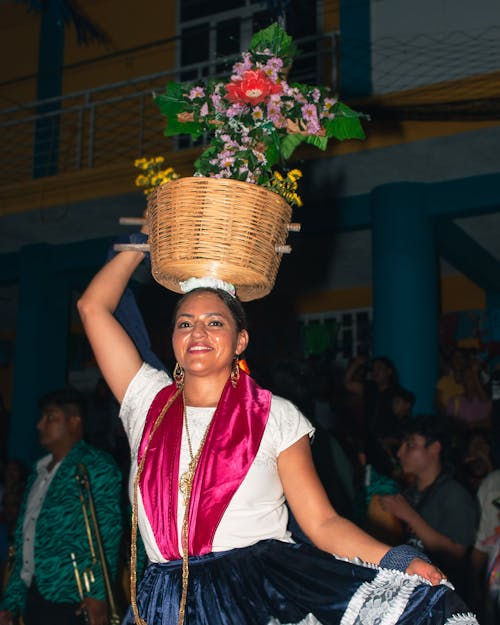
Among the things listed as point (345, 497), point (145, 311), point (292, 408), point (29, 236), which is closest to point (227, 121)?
point (292, 408)

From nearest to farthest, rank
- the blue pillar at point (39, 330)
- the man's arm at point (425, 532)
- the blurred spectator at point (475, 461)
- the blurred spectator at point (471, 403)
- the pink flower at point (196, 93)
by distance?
the pink flower at point (196, 93), the man's arm at point (425, 532), the blurred spectator at point (475, 461), the blurred spectator at point (471, 403), the blue pillar at point (39, 330)

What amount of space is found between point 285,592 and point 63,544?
215 cm

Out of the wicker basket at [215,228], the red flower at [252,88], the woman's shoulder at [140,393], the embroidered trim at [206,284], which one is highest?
the red flower at [252,88]

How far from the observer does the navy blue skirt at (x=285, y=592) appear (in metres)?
2.60

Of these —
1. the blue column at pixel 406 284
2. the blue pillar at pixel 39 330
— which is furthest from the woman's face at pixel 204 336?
the blue pillar at pixel 39 330

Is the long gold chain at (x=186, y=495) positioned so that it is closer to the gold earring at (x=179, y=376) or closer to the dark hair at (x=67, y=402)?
the gold earring at (x=179, y=376)

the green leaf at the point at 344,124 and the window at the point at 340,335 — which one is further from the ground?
the window at the point at 340,335

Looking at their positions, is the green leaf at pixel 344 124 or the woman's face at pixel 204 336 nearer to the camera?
the woman's face at pixel 204 336

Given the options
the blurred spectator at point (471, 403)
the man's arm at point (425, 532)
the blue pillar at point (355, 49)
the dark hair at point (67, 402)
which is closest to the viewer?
the man's arm at point (425, 532)

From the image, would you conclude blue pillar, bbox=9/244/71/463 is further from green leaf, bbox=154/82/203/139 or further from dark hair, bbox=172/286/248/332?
dark hair, bbox=172/286/248/332

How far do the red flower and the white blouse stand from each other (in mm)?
1070

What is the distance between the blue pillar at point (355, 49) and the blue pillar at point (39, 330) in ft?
13.7

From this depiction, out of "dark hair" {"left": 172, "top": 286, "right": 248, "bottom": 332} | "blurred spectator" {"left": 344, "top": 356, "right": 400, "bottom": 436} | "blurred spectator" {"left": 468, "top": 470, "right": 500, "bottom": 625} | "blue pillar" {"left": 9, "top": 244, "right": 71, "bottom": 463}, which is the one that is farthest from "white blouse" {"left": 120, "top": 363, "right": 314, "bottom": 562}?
"blue pillar" {"left": 9, "top": 244, "right": 71, "bottom": 463}

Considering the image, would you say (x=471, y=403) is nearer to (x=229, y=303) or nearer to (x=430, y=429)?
(x=430, y=429)
